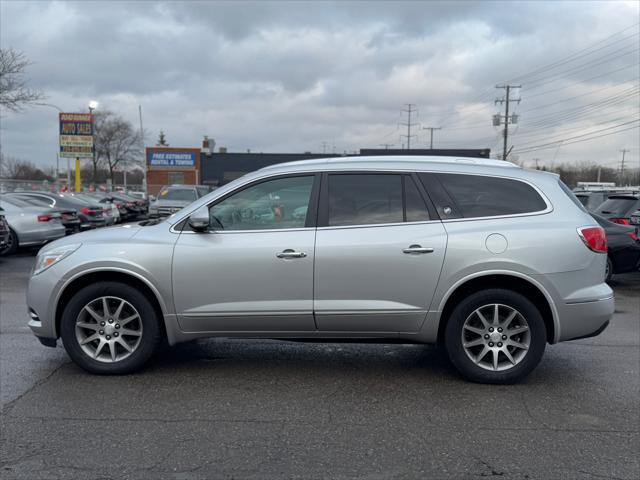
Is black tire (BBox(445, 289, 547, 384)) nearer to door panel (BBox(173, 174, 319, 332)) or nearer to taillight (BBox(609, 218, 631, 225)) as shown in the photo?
door panel (BBox(173, 174, 319, 332))

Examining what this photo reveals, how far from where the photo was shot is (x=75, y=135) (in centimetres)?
3184

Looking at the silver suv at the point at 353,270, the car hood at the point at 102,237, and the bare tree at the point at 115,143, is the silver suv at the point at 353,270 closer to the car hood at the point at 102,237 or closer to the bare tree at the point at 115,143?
the car hood at the point at 102,237

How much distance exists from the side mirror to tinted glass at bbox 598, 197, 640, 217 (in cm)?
874

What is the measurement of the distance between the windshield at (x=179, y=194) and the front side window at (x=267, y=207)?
1676cm

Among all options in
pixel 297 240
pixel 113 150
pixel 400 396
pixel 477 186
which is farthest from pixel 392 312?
pixel 113 150

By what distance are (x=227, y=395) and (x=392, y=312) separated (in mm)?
1468

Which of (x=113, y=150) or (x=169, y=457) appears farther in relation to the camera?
(x=113, y=150)

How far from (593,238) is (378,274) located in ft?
5.78

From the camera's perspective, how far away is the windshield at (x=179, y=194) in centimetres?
2109

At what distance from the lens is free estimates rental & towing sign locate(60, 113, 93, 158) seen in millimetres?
31719

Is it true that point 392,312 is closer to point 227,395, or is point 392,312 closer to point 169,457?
point 227,395

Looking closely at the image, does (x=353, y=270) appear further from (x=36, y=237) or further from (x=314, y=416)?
(x=36, y=237)

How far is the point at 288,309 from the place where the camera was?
179 inches

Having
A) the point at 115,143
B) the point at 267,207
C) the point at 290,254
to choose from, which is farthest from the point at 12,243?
the point at 115,143
